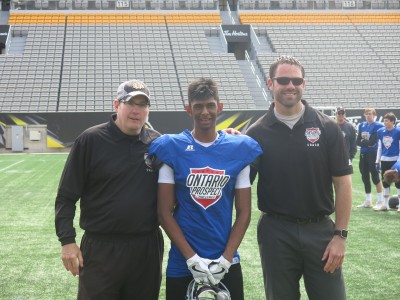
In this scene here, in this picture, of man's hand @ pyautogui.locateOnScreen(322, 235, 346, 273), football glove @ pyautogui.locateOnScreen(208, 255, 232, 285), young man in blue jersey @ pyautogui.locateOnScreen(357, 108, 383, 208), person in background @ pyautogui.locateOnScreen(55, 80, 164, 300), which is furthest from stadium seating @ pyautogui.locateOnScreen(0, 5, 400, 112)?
football glove @ pyautogui.locateOnScreen(208, 255, 232, 285)

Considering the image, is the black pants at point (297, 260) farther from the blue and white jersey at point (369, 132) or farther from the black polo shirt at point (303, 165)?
the blue and white jersey at point (369, 132)

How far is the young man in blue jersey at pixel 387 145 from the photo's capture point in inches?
371

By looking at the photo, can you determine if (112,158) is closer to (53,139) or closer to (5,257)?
(5,257)

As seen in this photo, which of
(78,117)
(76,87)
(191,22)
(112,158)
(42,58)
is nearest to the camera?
(112,158)

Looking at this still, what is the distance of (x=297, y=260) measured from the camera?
11.1 ft

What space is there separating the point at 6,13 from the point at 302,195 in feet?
→ 113

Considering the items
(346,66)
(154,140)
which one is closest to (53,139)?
(346,66)

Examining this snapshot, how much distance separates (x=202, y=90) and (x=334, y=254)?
1274 millimetres

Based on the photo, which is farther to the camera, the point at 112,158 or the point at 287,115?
the point at 287,115

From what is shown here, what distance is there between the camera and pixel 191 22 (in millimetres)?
33812

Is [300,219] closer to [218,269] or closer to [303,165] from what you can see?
[303,165]

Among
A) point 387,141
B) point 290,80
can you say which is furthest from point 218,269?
point 387,141

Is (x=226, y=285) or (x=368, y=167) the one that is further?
(x=368, y=167)

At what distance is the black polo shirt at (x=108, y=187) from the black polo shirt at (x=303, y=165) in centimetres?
72
